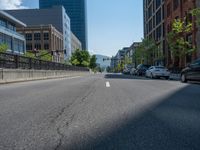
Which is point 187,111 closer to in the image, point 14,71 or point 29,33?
point 14,71

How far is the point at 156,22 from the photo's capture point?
75.4 meters

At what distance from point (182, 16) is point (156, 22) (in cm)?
2430

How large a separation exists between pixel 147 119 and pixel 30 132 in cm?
219

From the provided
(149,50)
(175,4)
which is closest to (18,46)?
(149,50)

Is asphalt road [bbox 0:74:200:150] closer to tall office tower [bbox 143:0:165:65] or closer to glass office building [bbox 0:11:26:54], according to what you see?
tall office tower [bbox 143:0:165:65]

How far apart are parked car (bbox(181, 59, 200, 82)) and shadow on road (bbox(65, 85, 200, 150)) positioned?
13.8m

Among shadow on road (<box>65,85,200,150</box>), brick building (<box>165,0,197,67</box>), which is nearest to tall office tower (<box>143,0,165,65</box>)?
brick building (<box>165,0,197,67</box>)

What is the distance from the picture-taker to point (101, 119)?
6043 mm

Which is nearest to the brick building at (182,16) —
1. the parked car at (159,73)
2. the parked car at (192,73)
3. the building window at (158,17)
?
the building window at (158,17)

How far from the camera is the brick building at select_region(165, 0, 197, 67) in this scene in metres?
44.9

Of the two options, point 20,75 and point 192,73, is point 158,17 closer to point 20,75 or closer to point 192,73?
point 192,73

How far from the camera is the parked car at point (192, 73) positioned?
65.2 ft

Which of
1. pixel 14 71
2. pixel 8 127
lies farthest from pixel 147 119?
pixel 14 71

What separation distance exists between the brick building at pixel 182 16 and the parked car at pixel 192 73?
75.1 ft
